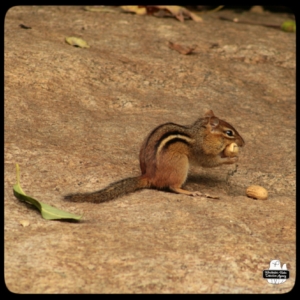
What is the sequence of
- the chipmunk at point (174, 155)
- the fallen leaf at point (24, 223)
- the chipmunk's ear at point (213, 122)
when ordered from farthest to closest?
1. the chipmunk's ear at point (213, 122)
2. the chipmunk at point (174, 155)
3. the fallen leaf at point (24, 223)

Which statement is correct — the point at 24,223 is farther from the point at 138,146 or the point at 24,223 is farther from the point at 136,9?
the point at 136,9

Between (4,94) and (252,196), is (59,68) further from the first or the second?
(252,196)

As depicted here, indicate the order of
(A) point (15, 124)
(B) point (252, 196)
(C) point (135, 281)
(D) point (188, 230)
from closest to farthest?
(C) point (135, 281), (D) point (188, 230), (B) point (252, 196), (A) point (15, 124)

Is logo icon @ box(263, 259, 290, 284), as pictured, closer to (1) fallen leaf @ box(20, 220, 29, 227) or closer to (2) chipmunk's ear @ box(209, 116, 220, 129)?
(1) fallen leaf @ box(20, 220, 29, 227)

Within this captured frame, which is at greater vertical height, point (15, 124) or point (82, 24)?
point (82, 24)

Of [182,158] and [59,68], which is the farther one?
[59,68]

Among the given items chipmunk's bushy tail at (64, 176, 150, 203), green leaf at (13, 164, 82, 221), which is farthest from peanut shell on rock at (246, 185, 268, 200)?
green leaf at (13, 164, 82, 221)

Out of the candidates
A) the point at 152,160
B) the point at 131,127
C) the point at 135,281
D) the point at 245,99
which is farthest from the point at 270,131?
the point at 135,281

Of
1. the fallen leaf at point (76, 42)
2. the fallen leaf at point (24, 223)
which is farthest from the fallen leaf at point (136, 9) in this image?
the fallen leaf at point (24, 223)

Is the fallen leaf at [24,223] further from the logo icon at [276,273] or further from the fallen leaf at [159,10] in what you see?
the fallen leaf at [159,10]
